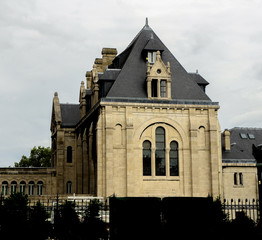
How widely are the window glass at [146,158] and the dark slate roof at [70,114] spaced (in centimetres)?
1784

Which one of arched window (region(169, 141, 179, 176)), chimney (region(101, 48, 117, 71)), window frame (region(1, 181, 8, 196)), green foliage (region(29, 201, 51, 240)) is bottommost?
green foliage (region(29, 201, 51, 240))

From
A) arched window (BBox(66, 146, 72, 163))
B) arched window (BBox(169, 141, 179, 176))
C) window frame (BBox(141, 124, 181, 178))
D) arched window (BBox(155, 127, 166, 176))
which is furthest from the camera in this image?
arched window (BBox(66, 146, 72, 163))

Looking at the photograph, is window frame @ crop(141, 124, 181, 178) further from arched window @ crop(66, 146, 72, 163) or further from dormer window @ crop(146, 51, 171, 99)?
arched window @ crop(66, 146, 72, 163)

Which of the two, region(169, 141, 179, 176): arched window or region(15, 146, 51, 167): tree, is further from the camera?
region(15, 146, 51, 167): tree

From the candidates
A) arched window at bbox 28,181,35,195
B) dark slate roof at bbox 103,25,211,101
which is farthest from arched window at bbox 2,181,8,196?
dark slate roof at bbox 103,25,211,101

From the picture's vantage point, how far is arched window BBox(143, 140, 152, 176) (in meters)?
49.9

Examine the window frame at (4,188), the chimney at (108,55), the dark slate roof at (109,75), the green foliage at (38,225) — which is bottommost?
the green foliage at (38,225)

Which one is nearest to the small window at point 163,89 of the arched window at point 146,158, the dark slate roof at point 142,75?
the dark slate roof at point 142,75

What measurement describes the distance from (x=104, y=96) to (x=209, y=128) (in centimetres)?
1089

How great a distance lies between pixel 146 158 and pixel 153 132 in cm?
262

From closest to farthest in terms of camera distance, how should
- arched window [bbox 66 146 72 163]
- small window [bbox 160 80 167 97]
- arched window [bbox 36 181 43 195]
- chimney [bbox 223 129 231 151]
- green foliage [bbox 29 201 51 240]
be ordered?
green foliage [bbox 29 201 51 240] → small window [bbox 160 80 167 97] → chimney [bbox 223 129 231 151] → arched window [bbox 36 181 43 195] → arched window [bbox 66 146 72 163]

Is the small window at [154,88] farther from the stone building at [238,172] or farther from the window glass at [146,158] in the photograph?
the stone building at [238,172]

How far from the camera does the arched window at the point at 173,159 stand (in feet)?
166

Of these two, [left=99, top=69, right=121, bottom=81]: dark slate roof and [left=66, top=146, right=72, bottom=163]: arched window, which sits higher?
[left=99, top=69, right=121, bottom=81]: dark slate roof
